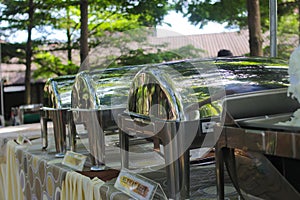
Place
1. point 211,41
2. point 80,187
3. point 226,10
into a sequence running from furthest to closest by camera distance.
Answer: point 211,41
point 226,10
point 80,187

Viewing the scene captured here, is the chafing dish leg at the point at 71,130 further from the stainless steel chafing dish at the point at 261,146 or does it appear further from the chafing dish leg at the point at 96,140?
the stainless steel chafing dish at the point at 261,146

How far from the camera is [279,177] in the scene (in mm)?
636

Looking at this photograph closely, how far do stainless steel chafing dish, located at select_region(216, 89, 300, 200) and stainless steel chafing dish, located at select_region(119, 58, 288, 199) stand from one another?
0.08 metres

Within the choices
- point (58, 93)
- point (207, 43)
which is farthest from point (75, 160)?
point (207, 43)

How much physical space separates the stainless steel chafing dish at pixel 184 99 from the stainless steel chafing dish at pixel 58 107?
51 centimetres

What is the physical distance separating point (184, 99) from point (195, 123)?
6cm

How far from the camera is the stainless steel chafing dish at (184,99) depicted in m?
0.87

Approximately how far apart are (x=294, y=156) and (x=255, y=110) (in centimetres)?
18

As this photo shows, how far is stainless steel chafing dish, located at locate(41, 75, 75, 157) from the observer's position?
1.50 metres

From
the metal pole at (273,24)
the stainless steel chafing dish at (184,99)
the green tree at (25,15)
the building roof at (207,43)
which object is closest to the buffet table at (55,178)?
the stainless steel chafing dish at (184,99)

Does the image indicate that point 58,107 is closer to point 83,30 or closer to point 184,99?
point 184,99

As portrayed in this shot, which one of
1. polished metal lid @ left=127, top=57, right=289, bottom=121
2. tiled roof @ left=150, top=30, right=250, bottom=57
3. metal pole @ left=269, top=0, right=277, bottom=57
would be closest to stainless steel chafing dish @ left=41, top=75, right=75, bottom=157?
polished metal lid @ left=127, top=57, right=289, bottom=121

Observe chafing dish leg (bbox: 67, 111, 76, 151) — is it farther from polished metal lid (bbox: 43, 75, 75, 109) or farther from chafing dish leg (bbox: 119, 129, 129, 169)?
chafing dish leg (bbox: 119, 129, 129, 169)

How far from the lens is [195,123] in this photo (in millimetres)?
870
